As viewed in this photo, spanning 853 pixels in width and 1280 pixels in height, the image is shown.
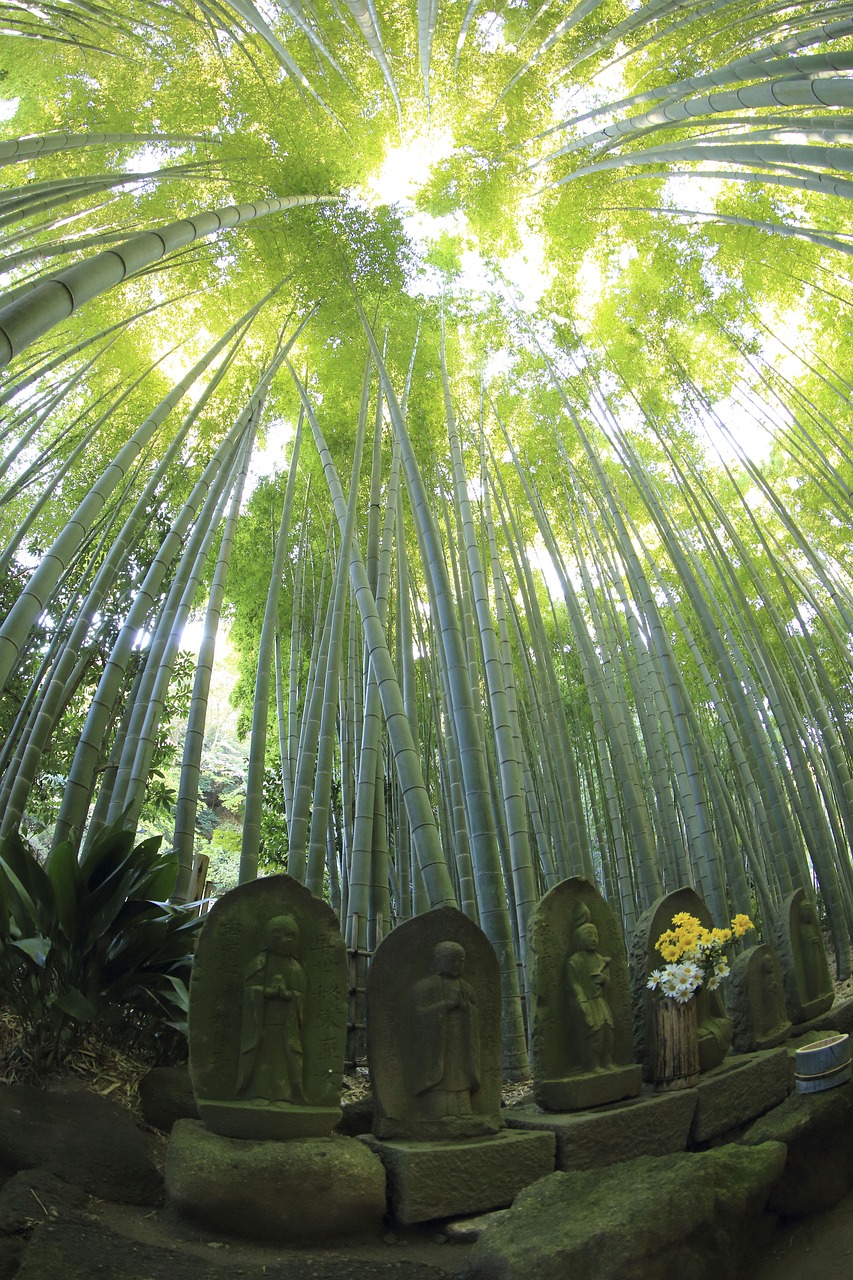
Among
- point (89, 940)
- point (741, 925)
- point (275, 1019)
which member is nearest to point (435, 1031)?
point (275, 1019)

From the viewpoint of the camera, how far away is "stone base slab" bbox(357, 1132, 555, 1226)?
2.14 m

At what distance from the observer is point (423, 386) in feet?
18.9

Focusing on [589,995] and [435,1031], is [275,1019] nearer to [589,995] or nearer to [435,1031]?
[435,1031]

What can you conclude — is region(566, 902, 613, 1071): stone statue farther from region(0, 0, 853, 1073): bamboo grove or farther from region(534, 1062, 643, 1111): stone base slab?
region(0, 0, 853, 1073): bamboo grove

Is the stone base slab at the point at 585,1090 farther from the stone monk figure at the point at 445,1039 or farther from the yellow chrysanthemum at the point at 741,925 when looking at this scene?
the yellow chrysanthemum at the point at 741,925

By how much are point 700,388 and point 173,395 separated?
4453 millimetres

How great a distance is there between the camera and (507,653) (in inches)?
193

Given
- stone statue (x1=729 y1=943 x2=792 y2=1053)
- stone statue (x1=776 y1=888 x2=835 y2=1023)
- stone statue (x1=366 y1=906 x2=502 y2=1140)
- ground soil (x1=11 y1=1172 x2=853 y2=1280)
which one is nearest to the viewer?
ground soil (x1=11 y1=1172 x2=853 y2=1280)

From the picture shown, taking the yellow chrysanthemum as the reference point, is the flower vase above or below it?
below

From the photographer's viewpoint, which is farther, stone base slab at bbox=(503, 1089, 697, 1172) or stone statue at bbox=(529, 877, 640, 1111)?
stone statue at bbox=(529, 877, 640, 1111)

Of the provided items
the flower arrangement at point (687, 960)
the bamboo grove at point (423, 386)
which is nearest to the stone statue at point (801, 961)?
the bamboo grove at point (423, 386)

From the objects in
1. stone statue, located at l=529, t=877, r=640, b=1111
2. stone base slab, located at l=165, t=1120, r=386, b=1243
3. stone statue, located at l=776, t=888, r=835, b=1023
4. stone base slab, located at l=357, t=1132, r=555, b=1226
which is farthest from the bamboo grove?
stone base slab, located at l=165, t=1120, r=386, b=1243

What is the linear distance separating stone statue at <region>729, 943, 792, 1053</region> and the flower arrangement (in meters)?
0.57

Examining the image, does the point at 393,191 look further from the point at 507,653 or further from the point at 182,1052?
the point at 182,1052
